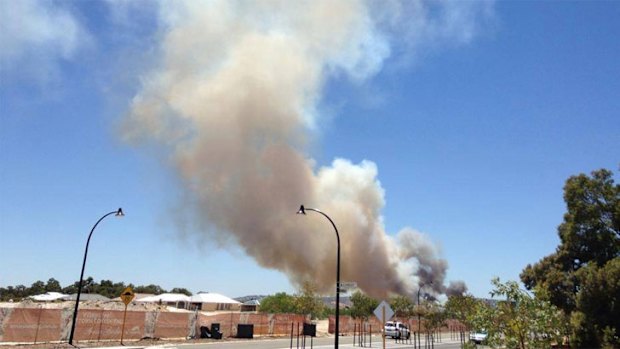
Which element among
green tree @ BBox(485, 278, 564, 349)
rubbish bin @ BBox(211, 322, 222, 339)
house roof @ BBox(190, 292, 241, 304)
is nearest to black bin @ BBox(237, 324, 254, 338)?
rubbish bin @ BBox(211, 322, 222, 339)

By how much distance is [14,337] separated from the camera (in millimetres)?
27297

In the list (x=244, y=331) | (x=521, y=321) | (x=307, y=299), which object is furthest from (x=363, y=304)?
(x=521, y=321)

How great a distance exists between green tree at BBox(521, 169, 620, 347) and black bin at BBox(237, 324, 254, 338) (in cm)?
2389

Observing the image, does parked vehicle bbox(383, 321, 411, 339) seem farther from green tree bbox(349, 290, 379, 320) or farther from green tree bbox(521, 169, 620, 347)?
green tree bbox(349, 290, 379, 320)

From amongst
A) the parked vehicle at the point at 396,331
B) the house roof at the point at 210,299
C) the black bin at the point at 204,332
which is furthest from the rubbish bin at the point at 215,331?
the parked vehicle at the point at 396,331

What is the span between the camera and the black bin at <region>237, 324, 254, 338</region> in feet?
135

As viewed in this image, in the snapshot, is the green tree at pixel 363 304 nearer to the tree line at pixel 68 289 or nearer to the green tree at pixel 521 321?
the tree line at pixel 68 289

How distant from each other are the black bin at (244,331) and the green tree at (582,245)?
940 inches

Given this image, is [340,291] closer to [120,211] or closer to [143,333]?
[120,211]

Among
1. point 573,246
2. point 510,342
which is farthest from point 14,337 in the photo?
point 573,246

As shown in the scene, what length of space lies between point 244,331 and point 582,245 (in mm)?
27731

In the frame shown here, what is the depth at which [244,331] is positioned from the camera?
136 feet

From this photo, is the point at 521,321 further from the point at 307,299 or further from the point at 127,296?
the point at 307,299

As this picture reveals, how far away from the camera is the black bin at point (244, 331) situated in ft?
135
